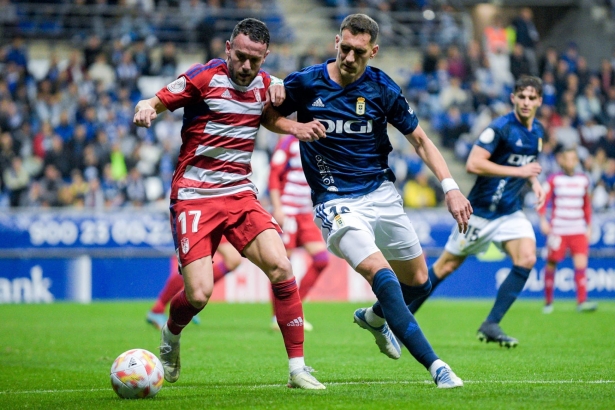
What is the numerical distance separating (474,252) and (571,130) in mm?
15215

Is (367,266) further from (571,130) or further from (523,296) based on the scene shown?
(571,130)

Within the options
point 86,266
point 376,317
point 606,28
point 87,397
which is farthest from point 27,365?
point 606,28

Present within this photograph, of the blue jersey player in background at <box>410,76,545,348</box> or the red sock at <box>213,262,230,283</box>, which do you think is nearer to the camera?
the blue jersey player in background at <box>410,76,545,348</box>

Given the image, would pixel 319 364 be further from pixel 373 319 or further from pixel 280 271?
pixel 280 271

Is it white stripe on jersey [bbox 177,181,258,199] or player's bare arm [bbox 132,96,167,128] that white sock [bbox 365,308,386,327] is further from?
player's bare arm [bbox 132,96,167,128]

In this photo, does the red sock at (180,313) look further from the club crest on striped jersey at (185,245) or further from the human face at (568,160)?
the human face at (568,160)

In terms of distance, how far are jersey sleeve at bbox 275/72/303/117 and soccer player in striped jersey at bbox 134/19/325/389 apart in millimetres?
143

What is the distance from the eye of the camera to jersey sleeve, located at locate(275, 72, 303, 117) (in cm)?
732

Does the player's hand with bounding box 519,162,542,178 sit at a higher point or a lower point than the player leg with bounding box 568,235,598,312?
higher

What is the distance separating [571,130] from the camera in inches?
972

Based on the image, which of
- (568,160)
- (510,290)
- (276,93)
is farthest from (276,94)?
(568,160)

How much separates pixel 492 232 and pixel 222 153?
157 inches

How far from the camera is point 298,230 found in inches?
508

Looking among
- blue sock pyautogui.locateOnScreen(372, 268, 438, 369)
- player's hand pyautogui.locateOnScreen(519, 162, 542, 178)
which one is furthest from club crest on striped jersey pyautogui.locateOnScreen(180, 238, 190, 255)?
player's hand pyautogui.locateOnScreen(519, 162, 542, 178)
